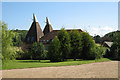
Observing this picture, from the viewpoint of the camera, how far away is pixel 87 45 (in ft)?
120

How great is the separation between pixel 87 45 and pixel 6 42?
78.5 ft

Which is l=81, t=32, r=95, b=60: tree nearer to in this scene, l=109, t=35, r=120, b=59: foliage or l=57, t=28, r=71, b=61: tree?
l=57, t=28, r=71, b=61: tree

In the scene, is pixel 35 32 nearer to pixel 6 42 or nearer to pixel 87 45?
pixel 87 45

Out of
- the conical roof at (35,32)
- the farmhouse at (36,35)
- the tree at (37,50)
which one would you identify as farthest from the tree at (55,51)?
the conical roof at (35,32)

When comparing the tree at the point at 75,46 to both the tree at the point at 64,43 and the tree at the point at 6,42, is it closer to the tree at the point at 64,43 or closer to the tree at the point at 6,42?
the tree at the point at 64,43

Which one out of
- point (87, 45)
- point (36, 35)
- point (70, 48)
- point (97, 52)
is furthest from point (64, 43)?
point (36, 35)

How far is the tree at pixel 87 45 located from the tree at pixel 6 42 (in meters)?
23.0

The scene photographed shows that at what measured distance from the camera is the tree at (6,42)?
15.5 m

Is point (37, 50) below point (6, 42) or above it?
below

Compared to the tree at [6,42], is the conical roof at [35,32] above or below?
above

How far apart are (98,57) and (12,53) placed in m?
21.3

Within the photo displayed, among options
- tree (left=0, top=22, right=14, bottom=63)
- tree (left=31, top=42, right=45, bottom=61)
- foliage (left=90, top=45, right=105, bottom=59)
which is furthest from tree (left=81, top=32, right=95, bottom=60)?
tree (left=0, top=22, right=14, bottom=63)

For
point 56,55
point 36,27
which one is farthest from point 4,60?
point 36,27

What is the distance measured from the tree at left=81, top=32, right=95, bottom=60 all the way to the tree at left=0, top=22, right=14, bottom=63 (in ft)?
75.5
